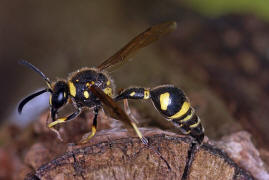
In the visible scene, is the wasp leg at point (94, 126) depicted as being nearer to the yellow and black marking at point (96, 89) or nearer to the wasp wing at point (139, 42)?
the yellow and black marking at point (96, 89)

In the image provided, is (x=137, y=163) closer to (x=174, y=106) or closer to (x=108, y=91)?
(x=174, y=106)

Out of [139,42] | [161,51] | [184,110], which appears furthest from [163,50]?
[184,110]

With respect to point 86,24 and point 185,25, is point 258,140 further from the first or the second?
point 86,24

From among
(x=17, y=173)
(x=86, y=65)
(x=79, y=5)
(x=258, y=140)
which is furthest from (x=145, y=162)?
(x=79, y=5)

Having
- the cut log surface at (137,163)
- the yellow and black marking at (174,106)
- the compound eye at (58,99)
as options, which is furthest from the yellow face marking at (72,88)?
the cut log surface at (137,163)

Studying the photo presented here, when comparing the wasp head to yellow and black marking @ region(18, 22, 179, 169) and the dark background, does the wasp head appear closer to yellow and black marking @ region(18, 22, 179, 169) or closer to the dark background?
yellow and black marking @ region(18, 22, 179, 169)

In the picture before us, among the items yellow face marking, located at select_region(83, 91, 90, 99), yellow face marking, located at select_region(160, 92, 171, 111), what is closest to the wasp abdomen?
yellow face marking, located at select_region(160, 92, 171, 111)

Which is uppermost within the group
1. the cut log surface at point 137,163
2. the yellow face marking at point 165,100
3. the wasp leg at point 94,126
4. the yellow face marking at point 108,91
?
the yellow face marking at point 108,91
